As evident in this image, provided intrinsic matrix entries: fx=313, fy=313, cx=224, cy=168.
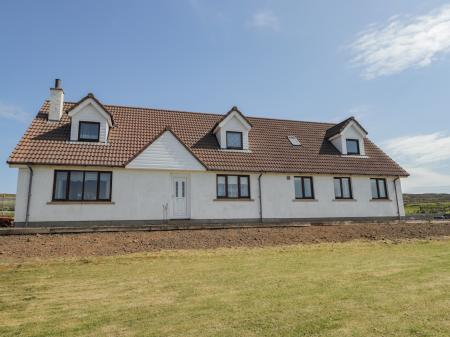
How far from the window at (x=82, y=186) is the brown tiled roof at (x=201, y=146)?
0.76m

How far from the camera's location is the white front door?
1848 cm

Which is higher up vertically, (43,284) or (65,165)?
(65,165)

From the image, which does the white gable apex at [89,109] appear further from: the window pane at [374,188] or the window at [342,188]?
the window pane at [374,188]

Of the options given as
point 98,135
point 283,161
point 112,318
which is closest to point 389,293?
point 112,318

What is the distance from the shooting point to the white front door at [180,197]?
18.5m

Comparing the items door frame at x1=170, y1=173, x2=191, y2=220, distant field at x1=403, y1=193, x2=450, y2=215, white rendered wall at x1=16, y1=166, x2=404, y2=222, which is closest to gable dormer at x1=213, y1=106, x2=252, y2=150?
white rendered wall at x1=16, y1=166, x2=404, y2=222

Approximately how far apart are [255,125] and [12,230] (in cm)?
1702

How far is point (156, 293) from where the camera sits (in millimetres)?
6848

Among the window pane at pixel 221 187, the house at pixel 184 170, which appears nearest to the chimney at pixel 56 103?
the house at pixel 184 170

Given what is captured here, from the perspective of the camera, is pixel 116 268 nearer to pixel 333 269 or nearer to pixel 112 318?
pixel 112 318

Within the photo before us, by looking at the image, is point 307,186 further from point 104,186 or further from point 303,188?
point 104,186

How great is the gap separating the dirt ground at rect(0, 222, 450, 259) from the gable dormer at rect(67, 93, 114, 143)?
6396 mm

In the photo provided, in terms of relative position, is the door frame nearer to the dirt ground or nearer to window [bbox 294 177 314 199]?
the dirt ground

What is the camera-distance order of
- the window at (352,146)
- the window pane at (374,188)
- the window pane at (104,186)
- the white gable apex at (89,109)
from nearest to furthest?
the window pane at (104,186)
the white gable apex at (89,109)
the window pane at (374,188)
the window at (352,146)
